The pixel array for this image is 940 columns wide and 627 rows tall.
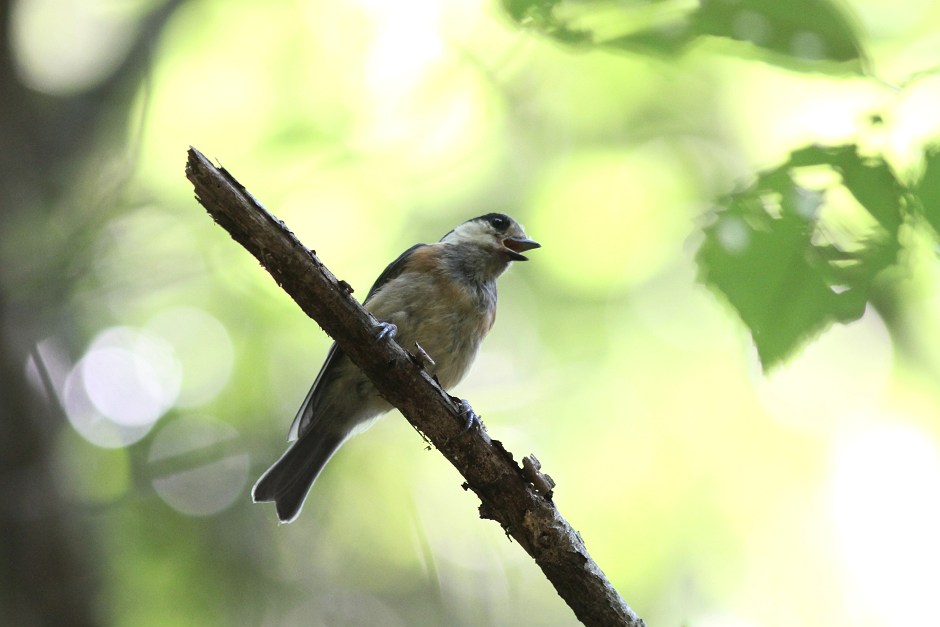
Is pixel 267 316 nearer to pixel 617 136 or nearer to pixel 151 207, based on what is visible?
pixel 151 207

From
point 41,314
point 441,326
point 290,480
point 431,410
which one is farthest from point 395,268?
point 41,314

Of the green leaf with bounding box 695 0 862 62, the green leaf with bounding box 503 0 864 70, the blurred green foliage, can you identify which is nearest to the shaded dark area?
the blurred green foliage

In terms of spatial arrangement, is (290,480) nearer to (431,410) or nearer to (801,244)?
(431,410)

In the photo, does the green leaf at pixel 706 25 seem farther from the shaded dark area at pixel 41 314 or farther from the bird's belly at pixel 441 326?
the shaded dark area at pixel 41 314

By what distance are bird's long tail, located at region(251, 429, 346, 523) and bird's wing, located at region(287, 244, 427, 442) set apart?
0.40 feet

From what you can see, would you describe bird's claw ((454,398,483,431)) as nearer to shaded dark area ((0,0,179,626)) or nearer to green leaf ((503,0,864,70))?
green leaf ((503,0,864,70))

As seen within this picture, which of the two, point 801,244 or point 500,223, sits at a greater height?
point 500,223

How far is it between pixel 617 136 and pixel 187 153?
13.6 ft

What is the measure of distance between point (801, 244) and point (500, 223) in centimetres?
404

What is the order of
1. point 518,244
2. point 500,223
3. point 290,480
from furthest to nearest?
1. point 500,223
2. point 518,244
3. point 290,480

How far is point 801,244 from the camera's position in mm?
1496

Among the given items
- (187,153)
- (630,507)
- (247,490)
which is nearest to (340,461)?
(247,490)

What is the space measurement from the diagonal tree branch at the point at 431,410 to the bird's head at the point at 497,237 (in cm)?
219

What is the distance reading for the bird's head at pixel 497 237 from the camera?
5.23 meters
